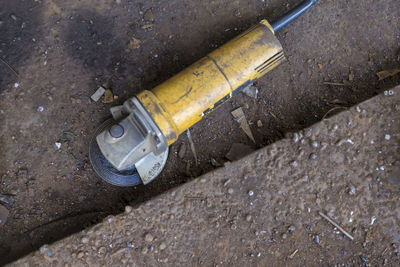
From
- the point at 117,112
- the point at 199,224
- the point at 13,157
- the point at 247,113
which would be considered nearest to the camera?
the point at 117,112

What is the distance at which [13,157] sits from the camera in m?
2.22

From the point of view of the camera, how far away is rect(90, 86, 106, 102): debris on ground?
7.54 feet

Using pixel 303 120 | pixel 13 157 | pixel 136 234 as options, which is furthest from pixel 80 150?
pixel 303 120

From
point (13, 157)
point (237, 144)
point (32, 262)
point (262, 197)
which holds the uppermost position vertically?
point (13, 157)

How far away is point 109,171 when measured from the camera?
2.19 m

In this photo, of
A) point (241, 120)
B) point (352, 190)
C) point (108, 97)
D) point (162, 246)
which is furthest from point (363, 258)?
point (108, 97)

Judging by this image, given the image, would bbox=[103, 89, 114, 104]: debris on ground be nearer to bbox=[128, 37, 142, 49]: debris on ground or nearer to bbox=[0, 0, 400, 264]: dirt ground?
bbox=[0, 0, 400, 264]: dirt ground

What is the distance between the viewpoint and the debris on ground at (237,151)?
2.28 m

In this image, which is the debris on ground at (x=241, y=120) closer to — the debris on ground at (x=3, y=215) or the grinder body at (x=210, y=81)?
the grinder body at (x=210, y=81)

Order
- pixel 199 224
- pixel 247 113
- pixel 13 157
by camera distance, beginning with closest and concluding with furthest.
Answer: pixel 199 224
pixel 13 157
pixel 247 113

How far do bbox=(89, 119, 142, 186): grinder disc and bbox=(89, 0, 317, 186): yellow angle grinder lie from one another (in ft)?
1.09

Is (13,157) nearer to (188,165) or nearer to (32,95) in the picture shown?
(32,95)

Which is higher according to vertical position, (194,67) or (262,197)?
(194,67)

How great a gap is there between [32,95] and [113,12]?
2.98 feet
